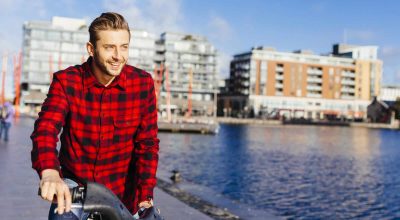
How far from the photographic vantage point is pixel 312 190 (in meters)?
19.2

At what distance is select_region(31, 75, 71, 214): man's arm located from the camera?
188cm

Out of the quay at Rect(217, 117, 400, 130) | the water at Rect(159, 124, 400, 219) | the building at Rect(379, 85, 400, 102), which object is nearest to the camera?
the water at Rect(159, 124, 400, 219)

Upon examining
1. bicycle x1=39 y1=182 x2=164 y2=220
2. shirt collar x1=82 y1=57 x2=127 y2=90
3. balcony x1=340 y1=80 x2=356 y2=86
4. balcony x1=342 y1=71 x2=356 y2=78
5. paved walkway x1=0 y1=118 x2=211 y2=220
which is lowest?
paved walkway x1=0 y1=118 x2=211 y2=220

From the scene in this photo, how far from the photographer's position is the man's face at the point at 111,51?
2.41 m

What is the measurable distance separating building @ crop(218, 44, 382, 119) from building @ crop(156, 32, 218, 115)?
691 inches

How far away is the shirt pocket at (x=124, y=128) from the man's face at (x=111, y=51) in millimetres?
276

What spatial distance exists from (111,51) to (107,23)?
0.42 ft

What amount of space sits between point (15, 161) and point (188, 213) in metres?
7.71

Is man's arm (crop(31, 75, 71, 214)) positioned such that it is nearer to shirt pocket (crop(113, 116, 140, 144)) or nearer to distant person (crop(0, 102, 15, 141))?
shirt pocket (crop(113, 116, 140, 144))

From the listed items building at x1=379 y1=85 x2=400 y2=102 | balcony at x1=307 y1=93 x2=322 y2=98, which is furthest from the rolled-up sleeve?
building at x1=379 y1=85 x2=400 y2=102

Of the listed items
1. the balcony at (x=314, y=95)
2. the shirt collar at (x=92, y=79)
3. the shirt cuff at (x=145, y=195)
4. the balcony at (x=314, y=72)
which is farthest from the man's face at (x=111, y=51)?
the balcony at (x=314, y=95)

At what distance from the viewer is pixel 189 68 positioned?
384ft

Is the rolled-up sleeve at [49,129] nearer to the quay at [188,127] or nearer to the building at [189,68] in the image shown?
the quay at [188,127]

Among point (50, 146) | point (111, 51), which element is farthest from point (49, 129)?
point (111, 51)
